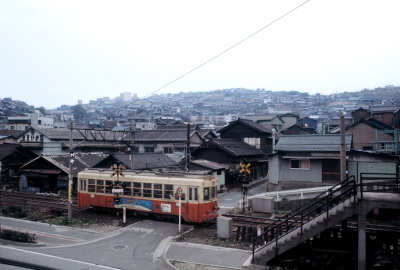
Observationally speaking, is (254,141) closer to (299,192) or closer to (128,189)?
(299,192)

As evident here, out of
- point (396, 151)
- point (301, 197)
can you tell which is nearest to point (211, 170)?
point (301, 197)

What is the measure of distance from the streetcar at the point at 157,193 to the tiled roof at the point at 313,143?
1153cm

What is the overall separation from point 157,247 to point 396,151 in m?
26.4

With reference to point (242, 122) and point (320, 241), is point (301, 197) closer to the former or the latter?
point (320, 241)

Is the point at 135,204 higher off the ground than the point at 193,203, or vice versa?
the point at 193,203

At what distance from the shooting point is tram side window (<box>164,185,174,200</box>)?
20734 mm

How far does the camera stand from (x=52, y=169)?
111 feet

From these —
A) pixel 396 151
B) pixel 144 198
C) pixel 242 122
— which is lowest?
pixel 144 198

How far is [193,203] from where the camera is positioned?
65.5 ft

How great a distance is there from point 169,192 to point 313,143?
14763mm

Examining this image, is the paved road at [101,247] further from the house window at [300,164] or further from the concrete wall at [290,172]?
the house window at [300,164]

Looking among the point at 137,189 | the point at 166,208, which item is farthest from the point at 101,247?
the point at 137,189

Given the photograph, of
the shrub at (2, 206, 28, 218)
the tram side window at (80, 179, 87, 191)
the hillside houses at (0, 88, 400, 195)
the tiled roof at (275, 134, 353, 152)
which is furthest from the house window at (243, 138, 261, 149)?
the shrub at (2, 206, 28, 218)

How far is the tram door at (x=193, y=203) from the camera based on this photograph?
19.9m
